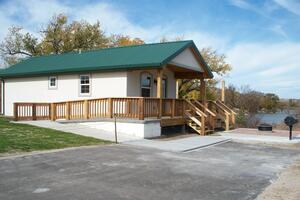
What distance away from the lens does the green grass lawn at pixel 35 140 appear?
431 inches

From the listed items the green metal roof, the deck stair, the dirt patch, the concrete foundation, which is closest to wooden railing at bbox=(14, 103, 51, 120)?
the green metal roof

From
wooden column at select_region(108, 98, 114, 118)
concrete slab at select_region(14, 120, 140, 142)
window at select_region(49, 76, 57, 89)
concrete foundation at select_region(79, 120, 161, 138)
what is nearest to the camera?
concrete slab at select_region(14, 120, 140, 142)

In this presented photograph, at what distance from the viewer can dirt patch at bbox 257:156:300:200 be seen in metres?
6.45

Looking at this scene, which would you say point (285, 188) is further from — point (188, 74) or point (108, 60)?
point (188, 74)

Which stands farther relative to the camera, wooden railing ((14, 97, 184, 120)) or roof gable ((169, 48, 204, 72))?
roof gable ((169, 48, 204, 72))

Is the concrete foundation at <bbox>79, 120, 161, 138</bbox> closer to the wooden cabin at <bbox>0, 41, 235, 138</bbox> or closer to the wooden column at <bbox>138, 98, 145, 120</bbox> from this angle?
the wooden cabin at <bbox>0, 41, 235, 138</bbox>

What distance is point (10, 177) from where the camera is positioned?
724cm

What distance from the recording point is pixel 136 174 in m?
8.05

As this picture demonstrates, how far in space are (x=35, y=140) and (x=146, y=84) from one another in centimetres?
873

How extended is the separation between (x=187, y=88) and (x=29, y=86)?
53.1 feet

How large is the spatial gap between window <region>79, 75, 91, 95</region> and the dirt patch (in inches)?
506

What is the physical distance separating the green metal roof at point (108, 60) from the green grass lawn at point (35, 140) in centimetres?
467

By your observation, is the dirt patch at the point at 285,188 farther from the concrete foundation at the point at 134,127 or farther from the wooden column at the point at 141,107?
the wooden column at the point at 141,107

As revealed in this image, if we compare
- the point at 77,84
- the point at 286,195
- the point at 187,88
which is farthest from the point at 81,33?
the point at 286,195
